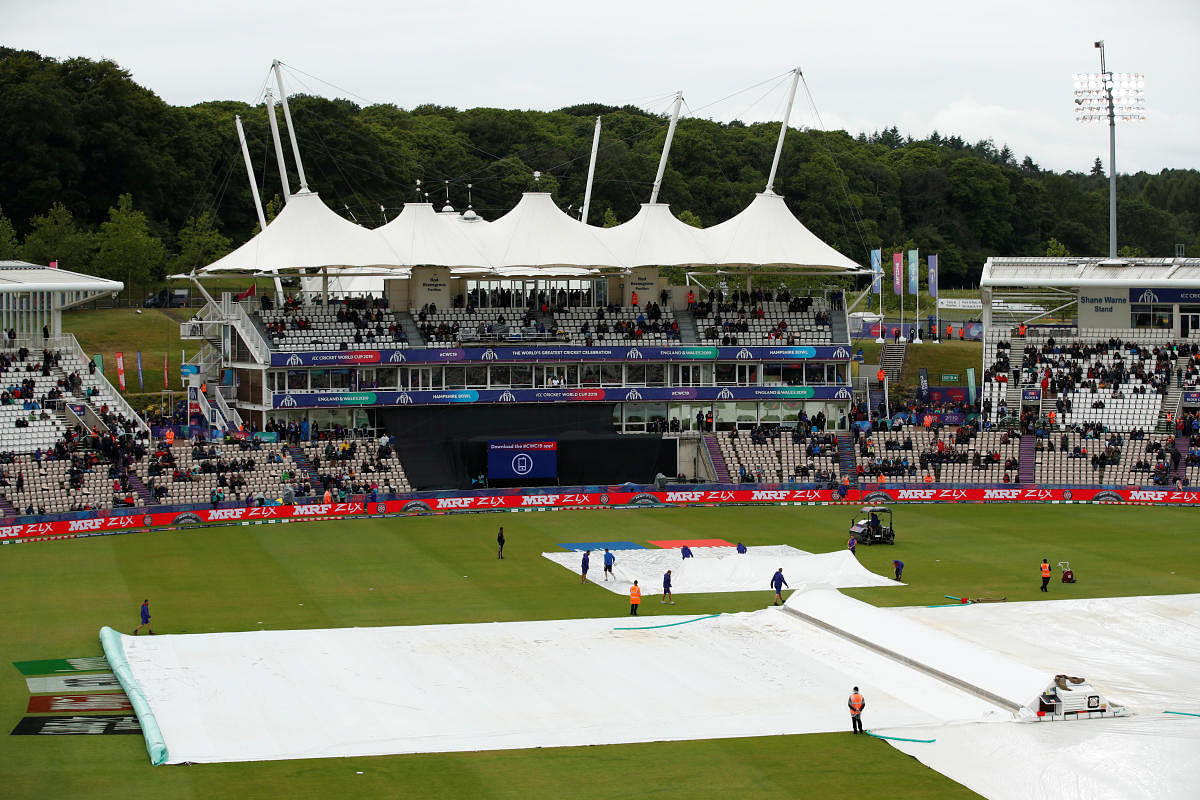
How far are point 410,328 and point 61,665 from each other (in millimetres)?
40128

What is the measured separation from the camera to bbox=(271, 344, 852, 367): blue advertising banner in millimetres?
68438

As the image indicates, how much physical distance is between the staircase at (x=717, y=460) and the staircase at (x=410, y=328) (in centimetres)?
1470

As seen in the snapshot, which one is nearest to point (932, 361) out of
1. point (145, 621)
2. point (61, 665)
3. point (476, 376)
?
point (476, 376)

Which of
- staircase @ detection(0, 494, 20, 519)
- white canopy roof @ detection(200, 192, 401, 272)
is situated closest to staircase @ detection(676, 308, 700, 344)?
white canopy roof @ detection(200, 192, 401, 272)

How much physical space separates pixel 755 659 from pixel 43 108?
7764 cm

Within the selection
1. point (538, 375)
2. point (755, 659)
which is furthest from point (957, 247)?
point (755, 659)

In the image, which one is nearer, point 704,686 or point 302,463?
point 704,686

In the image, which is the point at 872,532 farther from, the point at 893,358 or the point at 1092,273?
the point at 893,358

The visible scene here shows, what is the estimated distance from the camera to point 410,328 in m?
72.7

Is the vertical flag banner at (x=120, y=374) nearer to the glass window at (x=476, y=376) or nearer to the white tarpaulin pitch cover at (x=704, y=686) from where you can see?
the glass window at (x=476, y=376)

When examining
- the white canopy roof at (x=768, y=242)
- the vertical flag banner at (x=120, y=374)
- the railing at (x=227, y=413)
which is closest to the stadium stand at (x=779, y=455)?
the white canopy roof at (x=768, y=242)

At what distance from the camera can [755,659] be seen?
112 ft

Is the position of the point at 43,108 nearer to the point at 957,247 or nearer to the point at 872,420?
the point at 872,420

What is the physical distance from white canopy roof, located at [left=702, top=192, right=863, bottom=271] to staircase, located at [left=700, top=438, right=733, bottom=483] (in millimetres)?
9690
